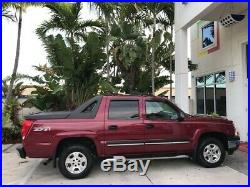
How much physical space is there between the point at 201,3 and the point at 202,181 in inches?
248

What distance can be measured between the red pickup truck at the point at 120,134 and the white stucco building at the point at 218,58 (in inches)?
152

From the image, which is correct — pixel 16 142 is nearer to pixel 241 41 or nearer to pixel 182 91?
pixel 182 91

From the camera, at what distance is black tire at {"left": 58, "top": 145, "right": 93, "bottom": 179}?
23.4 ft

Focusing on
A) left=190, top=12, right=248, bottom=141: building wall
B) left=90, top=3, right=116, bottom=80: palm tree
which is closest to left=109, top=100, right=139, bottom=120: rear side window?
left=190, top=12, right=248, bottom=141: building wall

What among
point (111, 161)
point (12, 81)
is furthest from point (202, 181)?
point (12, 81)

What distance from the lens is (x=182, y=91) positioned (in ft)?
40.9

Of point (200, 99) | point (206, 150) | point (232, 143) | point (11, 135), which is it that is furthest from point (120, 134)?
point (200, 99)

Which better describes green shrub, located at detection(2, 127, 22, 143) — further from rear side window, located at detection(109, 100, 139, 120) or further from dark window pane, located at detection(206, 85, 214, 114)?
dark window pane, located at detection(206, 85, 214, 114)

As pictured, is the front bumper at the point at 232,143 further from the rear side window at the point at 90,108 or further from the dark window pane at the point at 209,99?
the dark window pane at the point at 209,99

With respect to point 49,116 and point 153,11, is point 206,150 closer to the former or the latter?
point 49,116

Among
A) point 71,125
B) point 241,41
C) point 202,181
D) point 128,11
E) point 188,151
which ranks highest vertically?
point 128,11

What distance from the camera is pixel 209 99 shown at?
566 inches

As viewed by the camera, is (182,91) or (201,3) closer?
(201,3)

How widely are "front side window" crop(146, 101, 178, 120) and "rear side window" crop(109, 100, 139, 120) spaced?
0.30m
